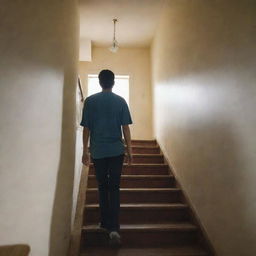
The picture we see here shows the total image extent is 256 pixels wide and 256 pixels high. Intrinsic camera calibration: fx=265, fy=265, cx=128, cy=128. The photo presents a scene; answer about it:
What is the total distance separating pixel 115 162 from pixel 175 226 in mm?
757

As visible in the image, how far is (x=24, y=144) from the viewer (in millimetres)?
996

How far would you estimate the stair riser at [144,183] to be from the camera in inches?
110

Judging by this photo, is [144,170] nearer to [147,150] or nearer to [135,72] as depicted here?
[147,150]

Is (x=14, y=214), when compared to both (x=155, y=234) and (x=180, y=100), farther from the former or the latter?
(x=180, y=100)

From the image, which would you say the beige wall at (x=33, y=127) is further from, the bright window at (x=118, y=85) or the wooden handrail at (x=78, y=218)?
the bright window at (x=118, y=85)

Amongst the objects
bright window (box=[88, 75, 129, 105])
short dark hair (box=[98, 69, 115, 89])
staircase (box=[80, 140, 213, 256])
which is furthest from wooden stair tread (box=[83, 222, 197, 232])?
bright window (box=[88, 75, 129, 105])

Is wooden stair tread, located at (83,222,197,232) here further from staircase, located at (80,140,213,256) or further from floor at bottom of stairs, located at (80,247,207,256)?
floor at bottom of stairs, located at (80,247,207,256)

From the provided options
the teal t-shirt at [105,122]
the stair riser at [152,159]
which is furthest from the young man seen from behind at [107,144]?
the stair riser at [152,159]

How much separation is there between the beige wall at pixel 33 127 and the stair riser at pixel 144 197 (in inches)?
32.4

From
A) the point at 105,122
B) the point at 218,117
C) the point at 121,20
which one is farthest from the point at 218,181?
the point at 121,20

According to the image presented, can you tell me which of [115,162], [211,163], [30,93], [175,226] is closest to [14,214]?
[30,93]

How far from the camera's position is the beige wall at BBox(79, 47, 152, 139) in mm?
4980

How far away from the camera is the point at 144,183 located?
2.87 meters

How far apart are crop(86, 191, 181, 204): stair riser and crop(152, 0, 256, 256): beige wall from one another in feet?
0.58
